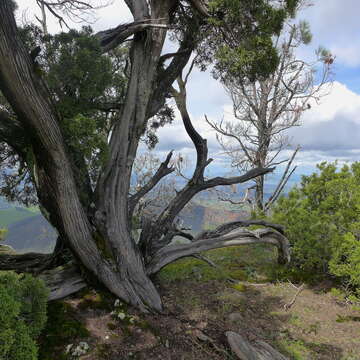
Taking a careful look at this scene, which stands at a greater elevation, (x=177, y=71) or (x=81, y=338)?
(x=177, y=71)

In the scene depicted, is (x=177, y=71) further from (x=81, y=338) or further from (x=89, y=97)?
(x=81, y=338)

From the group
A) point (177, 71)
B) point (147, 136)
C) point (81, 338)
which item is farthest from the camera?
point (147, 136)

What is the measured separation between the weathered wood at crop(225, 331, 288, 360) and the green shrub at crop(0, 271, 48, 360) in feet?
9.57

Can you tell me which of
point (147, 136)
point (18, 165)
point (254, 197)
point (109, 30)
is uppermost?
point (109, 30)

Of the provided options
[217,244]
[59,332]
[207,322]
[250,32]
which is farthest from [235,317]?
[250,32]

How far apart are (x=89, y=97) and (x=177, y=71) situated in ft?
8.86

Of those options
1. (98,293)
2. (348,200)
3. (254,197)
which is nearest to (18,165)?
(98,293)

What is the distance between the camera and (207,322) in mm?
5305

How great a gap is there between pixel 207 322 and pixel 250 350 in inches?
47.8

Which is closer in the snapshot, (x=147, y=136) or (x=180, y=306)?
(x=180, y=306)

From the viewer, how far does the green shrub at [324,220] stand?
647 cm

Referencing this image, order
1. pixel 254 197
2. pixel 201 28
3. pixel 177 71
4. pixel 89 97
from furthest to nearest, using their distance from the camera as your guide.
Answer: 1. pixel 254 197
2. pixel 177 71
3. pixel 201 28
4. pixel 89 97

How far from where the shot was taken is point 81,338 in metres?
4.31

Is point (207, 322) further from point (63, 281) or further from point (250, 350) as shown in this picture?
point (63, 281)
